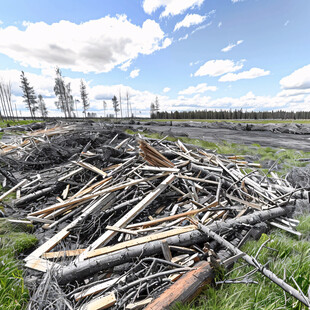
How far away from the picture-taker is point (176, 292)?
6.18ft

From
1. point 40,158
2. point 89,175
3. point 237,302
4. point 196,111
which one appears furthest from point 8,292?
point 196,111

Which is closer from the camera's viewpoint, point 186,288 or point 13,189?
point 186,288

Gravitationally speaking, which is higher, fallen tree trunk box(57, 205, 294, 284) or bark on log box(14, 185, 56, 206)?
bark on log box(14, 185, 56, 206)

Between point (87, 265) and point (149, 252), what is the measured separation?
871 mm

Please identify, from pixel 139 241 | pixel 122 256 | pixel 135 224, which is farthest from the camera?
pixel 135 224

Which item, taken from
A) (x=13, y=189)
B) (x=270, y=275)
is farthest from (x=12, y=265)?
(x=270, y=275)

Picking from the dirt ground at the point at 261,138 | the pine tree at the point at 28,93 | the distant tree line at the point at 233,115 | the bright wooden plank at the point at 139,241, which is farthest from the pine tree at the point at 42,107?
the bright wooden plank at the point at 139,241

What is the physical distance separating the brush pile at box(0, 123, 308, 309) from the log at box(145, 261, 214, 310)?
0.04ft

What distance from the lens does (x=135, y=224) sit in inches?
127

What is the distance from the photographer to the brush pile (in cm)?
209

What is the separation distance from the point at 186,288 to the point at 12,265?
250 cm

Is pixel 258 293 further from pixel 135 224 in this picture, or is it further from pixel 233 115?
pixel 233 115

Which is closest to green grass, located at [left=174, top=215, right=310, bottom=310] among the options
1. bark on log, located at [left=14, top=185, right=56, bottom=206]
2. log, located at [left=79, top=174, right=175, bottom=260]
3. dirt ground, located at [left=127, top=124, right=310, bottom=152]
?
log, located at [left=79, top=174, right=175, bottom=260]

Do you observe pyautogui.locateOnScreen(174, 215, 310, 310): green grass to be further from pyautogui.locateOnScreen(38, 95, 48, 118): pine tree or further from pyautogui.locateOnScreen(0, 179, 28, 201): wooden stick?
pyautogui.locateOnScreen(38, 95, 48, 118): pine tree
